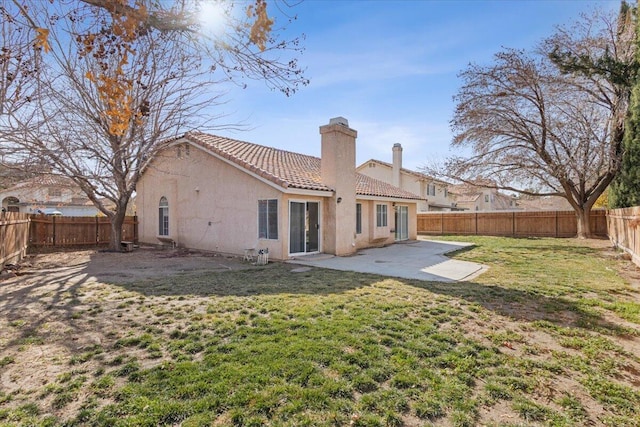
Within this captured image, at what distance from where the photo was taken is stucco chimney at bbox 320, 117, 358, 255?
46.1 feet

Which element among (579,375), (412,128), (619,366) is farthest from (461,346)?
(412,128)

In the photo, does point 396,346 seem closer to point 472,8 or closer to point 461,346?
point 461,346

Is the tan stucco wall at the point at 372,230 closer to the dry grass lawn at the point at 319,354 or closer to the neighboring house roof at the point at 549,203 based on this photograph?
the dry grass lawn at the point at 319,354

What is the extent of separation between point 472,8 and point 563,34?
44.8 feet

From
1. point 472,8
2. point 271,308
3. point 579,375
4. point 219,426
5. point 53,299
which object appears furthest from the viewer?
point 472,8

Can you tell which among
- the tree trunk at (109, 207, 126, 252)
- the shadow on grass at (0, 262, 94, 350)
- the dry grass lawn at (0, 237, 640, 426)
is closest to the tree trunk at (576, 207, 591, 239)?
the dry grass lawn at (0, 237, 640, 426)

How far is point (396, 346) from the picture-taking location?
15.3 ft

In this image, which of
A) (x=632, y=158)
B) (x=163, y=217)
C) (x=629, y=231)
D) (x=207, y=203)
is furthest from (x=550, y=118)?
(x=163, y=217)

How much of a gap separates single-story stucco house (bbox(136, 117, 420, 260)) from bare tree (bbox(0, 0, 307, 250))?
2.12 metres

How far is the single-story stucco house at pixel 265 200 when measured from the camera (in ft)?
42.6

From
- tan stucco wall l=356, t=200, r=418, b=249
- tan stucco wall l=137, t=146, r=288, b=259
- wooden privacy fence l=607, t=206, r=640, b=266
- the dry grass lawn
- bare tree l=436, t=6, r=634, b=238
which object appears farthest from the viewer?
bare tree l=436, t=6, r=634, b=238

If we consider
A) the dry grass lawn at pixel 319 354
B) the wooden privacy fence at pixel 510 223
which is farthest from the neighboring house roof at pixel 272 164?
the wooden privacy fence at pixel 510 223

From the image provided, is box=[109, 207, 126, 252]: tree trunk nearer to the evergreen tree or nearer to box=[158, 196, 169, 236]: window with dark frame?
box=[158, 196, 169, 236]: window with dark frame

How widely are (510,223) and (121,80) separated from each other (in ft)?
87.9
